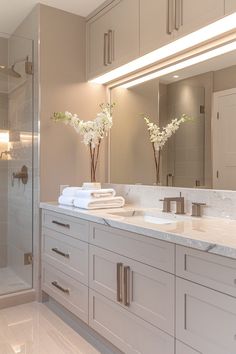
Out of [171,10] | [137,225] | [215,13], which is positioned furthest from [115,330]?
[171,10]

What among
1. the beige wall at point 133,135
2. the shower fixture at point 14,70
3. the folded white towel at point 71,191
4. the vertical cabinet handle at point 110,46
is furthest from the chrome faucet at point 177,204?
the shower fixture at point 14,70

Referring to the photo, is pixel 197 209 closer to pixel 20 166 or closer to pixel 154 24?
pixel 154 24

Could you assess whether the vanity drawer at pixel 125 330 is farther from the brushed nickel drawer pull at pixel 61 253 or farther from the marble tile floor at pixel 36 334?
the brushed nickel drawer pull at pixel 61 253

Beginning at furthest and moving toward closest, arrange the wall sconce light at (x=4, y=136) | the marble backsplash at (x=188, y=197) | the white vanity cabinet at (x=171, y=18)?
the wall sconce light at (x=4, y=136), the marble backsplash at (x=188, y=197), the white vanity cabinet at (x=171, y=18)

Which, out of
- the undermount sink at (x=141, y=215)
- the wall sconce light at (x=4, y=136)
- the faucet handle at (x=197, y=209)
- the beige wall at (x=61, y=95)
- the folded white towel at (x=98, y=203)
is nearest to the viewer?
the faucet handle at (x=197, y=209)

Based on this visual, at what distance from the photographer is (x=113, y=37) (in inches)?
98.7

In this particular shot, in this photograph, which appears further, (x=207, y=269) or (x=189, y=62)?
(x=189, y=62)

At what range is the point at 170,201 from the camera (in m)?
2.13

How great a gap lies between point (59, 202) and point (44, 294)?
79 centimetres

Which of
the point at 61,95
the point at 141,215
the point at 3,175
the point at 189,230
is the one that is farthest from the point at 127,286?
the point at 3,175

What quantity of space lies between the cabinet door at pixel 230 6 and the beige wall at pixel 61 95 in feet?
4.90

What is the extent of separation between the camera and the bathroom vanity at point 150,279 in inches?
48.0

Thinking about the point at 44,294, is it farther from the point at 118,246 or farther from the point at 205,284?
the point at 205,284

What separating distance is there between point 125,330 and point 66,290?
0.69 metres
